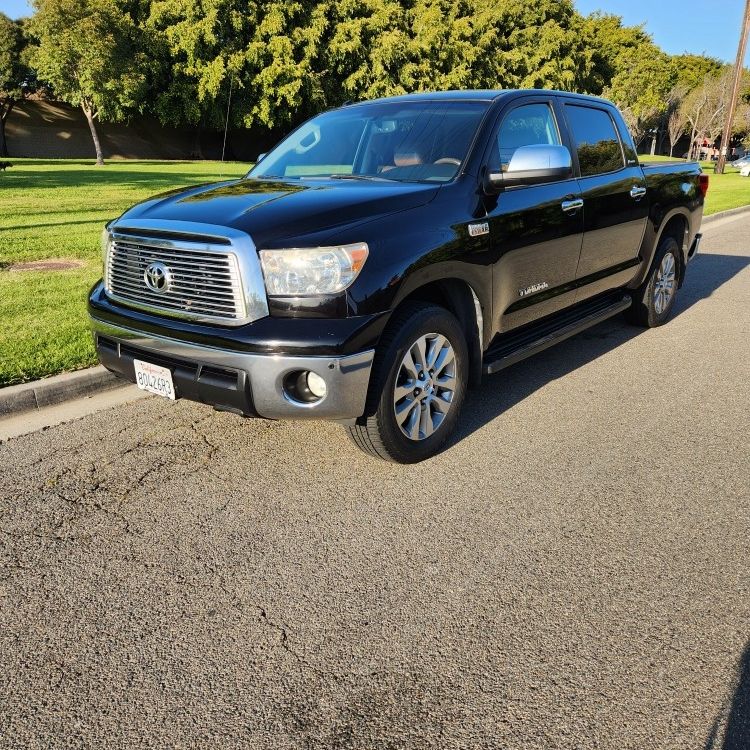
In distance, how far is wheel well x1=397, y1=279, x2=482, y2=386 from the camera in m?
3.71

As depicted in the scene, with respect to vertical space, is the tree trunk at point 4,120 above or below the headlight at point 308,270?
above

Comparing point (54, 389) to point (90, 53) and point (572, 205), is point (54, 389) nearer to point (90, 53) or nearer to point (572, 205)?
point (572, 205)

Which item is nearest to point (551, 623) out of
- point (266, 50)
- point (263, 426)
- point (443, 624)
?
point (443, 624)

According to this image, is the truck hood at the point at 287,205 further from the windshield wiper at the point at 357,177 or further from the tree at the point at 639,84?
the tree at the point at 639,84

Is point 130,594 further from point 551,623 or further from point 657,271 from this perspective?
point 657,271

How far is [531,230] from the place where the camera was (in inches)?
167

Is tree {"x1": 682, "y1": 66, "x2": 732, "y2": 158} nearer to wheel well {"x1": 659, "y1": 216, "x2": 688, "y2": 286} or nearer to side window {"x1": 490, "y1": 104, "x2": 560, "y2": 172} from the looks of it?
wheel well {"x1": 659, "y1": 216, "x2": 688, "y2": 286}

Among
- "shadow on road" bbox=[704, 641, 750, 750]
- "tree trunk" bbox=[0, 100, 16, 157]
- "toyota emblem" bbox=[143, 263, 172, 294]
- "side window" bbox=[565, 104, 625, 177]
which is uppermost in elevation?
"tree trunk" bbox=[0, 100, 16, 157]

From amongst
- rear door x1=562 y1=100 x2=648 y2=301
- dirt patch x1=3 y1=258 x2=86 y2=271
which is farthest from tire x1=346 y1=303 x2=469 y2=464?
dirt patch x1=3 y1=258 x2=86 y2=271

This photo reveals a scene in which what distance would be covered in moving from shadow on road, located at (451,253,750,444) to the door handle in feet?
4.12

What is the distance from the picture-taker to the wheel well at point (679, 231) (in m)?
6.41

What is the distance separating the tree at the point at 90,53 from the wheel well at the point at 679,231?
31.8 meters

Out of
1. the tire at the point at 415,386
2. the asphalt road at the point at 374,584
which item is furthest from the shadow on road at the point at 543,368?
the tire at the point at 415,386

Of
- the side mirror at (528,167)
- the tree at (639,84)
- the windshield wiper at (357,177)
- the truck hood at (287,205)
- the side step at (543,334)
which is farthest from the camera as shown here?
the tree at (639,84)
